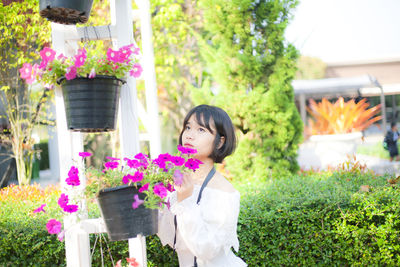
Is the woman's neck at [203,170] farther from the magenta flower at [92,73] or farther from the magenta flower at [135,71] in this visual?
the magenta flower at [92,73]

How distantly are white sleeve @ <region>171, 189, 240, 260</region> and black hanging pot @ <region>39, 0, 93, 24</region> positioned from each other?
39.1 inches

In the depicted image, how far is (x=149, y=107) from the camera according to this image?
2582 millimetres

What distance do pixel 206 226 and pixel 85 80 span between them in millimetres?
860

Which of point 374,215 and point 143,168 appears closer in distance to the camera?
point 143,168

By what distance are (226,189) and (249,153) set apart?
3.08 metres

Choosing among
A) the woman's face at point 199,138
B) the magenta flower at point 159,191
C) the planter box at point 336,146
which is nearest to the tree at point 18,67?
the woman's face at point 199,138

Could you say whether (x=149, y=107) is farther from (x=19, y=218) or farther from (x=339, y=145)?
(x=339, y=145)

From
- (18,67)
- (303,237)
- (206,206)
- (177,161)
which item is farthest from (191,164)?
(18,67)

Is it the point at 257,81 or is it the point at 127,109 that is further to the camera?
the point at 257,81

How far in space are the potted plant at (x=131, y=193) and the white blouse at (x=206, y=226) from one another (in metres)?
0.13

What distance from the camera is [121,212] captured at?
146 cm

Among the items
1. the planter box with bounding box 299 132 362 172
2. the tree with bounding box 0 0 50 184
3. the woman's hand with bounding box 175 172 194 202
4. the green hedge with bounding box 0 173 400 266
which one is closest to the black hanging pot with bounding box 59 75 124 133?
the woman's hand with bounding box 175 172 194 202

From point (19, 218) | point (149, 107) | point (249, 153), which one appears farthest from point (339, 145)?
point (19, 218)

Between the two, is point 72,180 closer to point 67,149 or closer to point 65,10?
point 67,149
